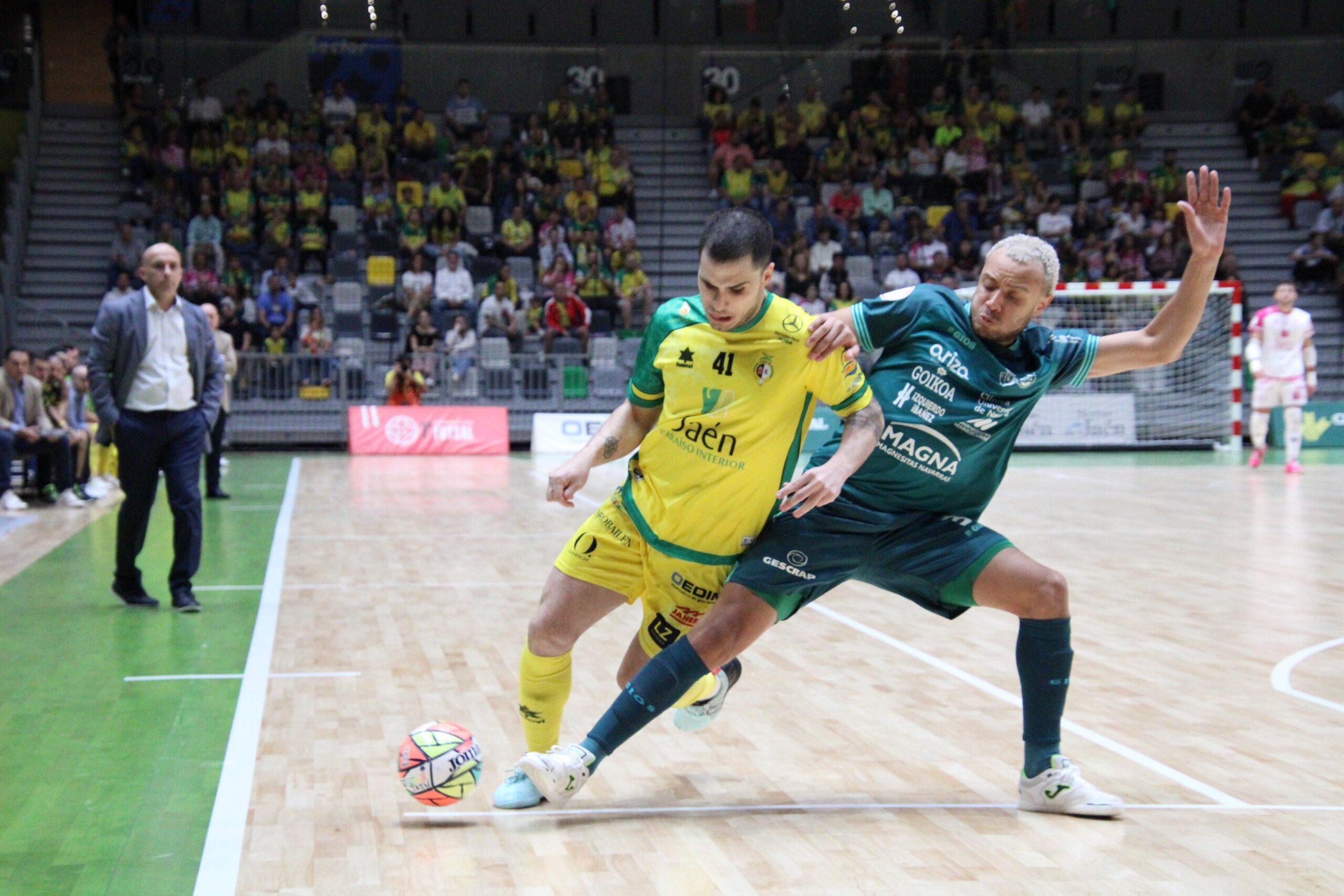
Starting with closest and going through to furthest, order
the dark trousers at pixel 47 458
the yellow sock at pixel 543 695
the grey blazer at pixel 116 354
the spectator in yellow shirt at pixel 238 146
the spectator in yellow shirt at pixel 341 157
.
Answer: the yellow sock at pixel 543 695 → the grey blazer at pixel 116 354 → the dark trousers at pixel 47 458 → the spectator in yellow shirt at pixel 238 146 → the spectator in yellow shirt at pixel 341 157

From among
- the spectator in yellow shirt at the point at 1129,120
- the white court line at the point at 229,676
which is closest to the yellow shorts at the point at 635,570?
A: the white court line at the point at 229,676

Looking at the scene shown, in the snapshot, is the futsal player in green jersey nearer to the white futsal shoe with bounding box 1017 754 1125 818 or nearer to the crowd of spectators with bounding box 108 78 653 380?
the white futsal shoe with bounding box 1017 754 1125 818

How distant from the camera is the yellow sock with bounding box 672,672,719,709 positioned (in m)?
4.85

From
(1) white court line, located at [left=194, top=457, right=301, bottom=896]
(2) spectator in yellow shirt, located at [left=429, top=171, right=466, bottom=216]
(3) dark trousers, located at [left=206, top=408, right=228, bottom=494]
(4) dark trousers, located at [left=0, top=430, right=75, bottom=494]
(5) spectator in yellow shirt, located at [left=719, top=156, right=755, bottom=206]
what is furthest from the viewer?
(5) spectator in yellow shirt, located at [left=719, top=156, right=755, bottom=206]

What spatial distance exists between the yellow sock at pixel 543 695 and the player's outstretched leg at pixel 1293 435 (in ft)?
49.9

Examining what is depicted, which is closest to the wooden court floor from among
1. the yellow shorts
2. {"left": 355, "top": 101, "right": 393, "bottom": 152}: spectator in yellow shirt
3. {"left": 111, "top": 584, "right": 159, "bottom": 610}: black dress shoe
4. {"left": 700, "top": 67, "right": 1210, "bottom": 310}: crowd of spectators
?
the yellow shorts

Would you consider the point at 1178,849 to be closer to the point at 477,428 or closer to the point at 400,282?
the point at 477,428

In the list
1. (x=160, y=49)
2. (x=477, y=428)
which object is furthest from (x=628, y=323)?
(x=160, y=49)

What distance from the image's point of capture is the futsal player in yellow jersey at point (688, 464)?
421cm

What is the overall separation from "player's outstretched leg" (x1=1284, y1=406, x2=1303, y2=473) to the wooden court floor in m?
7.58

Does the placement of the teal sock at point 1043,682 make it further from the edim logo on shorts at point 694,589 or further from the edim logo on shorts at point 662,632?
the edim logo on shorts at point 662,632

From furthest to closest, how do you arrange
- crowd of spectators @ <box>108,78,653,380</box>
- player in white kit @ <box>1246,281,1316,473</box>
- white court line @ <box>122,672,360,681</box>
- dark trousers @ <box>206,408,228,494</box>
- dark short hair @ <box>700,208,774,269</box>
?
crowd of spectators @ <box>108,78,653,380</box>
player in white kit @ <box>1246,281,1316,473</box>
dark trousers @ <box>206,408,228,494</box>
white court line @ <box>122,672,360,681</box>
dark short hair @ <box>700,208,774,269</box>

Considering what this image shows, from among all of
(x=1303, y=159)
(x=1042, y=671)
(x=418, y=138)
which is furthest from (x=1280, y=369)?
(x=1042, y=671)

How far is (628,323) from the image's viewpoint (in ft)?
76.8
